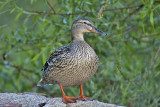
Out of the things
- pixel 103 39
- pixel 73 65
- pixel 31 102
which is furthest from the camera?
pixel 103 39

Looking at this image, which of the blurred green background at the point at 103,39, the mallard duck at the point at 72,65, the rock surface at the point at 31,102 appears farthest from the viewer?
the blurred green background at the point at 103,39

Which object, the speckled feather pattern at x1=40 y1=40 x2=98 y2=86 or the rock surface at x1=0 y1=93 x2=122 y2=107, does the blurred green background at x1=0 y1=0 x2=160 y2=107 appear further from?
the rock surface at x1=0 y1=93 x2=122 y2=107

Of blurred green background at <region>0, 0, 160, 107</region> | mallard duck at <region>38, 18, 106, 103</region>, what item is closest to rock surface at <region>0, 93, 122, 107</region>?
mallard duck at <region>38, 18, 106, 103</region>

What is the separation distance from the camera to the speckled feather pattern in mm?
4445

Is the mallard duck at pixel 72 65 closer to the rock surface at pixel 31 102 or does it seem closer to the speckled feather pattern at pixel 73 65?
the speckled feather pattern at pixel 73 65

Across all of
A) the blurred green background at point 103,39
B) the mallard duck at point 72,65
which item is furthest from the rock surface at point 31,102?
the blurred green background at point 103,39

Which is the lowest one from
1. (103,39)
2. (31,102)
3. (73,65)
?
(31,102)

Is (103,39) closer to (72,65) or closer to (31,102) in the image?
(72,65)

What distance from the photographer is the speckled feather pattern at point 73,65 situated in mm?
4445

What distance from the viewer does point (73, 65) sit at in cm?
443

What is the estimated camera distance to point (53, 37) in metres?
5.96

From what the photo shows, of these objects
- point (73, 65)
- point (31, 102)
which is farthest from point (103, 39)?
point (31, 102)

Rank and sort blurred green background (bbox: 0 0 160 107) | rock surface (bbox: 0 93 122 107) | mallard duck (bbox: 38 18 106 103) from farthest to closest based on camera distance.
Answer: blurred green background (bbox: 0 0 160 107) → mallard duck (bbox: 38 18 106 103) → rock surface (bbox: 0 93 122 107)

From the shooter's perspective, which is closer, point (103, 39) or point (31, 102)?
point (31, 102)
